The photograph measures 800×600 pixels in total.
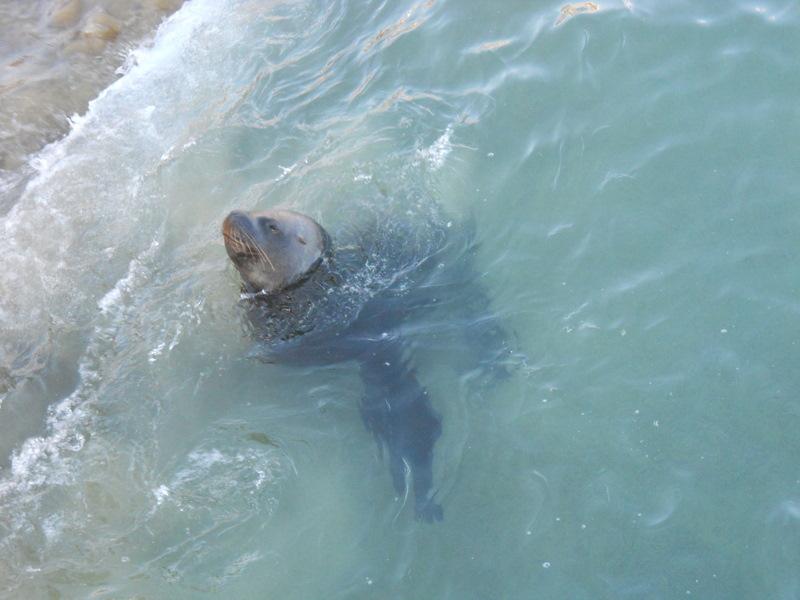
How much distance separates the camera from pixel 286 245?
7027 millimetres

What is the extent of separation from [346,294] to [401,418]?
1368mm

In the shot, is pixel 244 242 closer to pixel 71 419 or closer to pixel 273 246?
pixel 273 246

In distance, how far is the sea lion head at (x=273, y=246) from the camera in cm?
667

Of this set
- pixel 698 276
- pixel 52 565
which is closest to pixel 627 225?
pixel 698 276

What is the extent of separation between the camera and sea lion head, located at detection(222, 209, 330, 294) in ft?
21.9

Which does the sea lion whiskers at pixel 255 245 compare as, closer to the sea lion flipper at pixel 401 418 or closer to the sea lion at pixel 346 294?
the sea lion at pixel 346 294

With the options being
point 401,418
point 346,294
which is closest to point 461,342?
point 401,418

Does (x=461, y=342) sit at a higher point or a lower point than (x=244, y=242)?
lower

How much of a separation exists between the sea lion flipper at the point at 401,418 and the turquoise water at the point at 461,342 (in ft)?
0.36

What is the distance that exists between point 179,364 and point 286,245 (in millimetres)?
1376

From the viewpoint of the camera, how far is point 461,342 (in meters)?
6.61

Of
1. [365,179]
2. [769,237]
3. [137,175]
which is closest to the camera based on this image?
[769,237]

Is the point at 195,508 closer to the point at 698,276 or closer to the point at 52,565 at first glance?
the point at 52,565

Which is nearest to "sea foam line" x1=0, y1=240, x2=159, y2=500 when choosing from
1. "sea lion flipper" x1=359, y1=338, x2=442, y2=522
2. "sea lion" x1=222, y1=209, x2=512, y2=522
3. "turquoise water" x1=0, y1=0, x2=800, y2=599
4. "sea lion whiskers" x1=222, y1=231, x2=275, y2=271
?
"turquoise water" x1=0, y1=0, x2=800, y2=599
